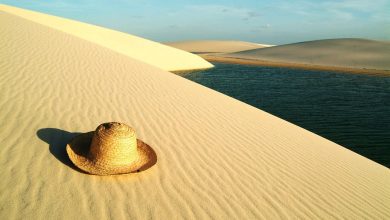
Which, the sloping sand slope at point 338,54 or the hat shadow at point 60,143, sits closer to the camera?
the hat shadow at point 60,143

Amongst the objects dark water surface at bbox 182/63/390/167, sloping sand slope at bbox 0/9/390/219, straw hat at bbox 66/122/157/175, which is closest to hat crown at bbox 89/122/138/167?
straw hat at bbox 66/122/157/175

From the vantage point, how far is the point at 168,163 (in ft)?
15.0

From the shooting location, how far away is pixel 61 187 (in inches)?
136

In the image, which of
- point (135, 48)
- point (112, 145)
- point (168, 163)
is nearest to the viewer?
point (112, 145)

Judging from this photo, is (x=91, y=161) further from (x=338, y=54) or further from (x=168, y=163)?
(x=338, y=54)

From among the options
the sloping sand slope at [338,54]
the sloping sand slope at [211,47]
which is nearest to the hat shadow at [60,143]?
the sloping sand slope at [338,54]

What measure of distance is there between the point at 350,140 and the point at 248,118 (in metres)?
4.31

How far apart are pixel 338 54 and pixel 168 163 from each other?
53.9 metres

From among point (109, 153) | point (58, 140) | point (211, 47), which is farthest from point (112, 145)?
point (211, 47)

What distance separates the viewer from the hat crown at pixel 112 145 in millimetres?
3768

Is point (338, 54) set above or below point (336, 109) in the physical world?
above

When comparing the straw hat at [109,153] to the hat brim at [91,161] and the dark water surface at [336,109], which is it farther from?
the dark water surface at [336,109]

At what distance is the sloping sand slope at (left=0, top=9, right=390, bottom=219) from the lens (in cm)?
341

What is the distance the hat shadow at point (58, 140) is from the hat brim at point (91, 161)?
0.10 m
